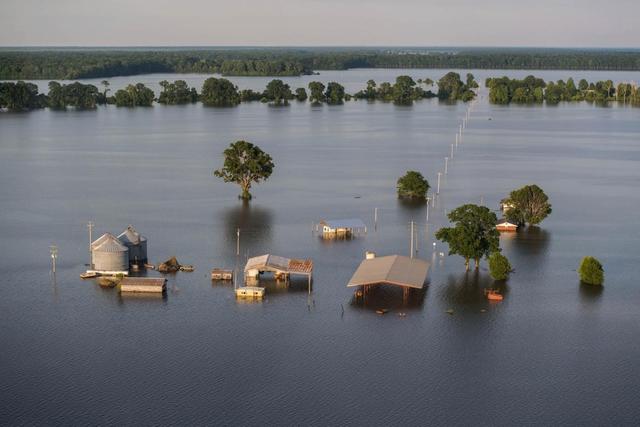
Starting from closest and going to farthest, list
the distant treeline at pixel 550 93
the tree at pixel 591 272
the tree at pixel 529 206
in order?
1. the tree at pixel 591 272
2. the tree at pixel 529 206
3. the distant treeline at pixel 550 93

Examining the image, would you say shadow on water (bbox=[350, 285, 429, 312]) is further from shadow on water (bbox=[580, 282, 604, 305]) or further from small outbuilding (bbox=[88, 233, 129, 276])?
small outbuilding (bbox=[88, 233, 129, 276])

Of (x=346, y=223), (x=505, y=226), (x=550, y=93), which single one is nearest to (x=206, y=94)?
(x=550, y=93)

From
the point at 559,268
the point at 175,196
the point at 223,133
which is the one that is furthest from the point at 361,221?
the point at 223,133

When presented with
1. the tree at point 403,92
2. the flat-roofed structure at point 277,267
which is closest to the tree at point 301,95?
the tree at point 403,92

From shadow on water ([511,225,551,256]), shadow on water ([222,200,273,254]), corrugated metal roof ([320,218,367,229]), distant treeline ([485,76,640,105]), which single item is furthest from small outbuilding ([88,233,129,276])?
distant treeline ([485,76,640,105])

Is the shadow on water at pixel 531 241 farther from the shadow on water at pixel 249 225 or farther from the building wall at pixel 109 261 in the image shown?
the building wall at pixel 109 261

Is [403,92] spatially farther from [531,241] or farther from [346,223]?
[531,241]

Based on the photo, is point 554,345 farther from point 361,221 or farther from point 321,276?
point 361,221
